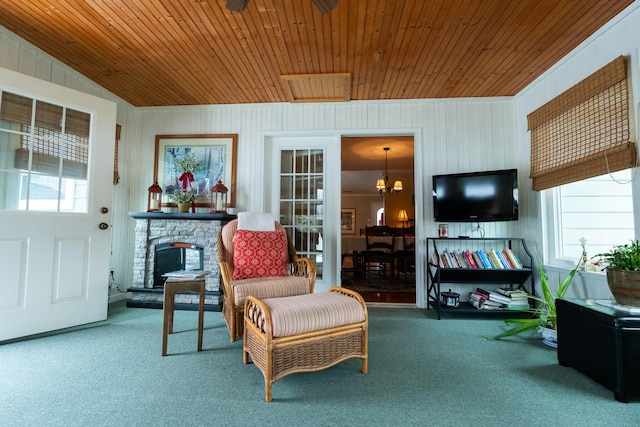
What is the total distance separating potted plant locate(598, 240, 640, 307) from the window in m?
0.60

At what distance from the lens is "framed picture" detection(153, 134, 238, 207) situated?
394 centimetres

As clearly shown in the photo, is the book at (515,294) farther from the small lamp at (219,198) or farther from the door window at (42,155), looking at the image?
the door window at (42,155)

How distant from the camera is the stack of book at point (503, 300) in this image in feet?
10.2

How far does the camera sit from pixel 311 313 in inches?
68.4

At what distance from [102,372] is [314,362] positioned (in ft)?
4.30

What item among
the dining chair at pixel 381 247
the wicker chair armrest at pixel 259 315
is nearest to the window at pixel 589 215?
the wicker chair armrest at pixel 259 315

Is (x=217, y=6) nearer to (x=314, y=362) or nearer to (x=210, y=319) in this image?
(x=314, y=362)

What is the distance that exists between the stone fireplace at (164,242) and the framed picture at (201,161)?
42 cm

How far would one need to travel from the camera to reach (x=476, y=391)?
5.57ft

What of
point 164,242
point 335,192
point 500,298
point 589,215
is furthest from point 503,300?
point 164,242

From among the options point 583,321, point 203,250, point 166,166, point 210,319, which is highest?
point 166,166

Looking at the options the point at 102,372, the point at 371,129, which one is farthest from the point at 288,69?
the point at 102,372

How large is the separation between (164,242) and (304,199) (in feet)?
5.75

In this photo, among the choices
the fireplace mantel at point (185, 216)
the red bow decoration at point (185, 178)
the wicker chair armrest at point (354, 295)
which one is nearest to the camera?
the wicker chair armrest at point (354, 295)
